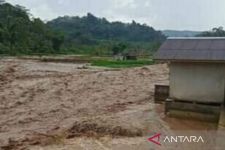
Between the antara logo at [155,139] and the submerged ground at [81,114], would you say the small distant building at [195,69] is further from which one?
the antara logo at [155,139]

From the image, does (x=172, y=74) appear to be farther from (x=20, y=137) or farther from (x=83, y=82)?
(x=83, y=82)

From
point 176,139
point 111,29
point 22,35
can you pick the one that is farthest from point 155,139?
point 111,29

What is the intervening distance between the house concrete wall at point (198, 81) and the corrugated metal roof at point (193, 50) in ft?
1.55

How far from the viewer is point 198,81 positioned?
987cm

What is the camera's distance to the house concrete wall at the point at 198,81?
9.67 meters

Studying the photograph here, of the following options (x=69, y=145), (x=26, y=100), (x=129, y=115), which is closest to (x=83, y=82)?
(x=26, y=100)

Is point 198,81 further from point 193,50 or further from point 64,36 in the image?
point 64,36

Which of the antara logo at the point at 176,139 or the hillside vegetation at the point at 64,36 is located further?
the hillside vegetation at the point at 64,36

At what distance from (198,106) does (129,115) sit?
204 cm

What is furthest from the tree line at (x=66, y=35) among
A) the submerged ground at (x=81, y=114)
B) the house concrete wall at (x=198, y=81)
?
the house concrete wall at (x=198, y=81)

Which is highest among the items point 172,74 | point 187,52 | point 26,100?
point 187,52

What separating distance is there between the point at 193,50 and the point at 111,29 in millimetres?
80342

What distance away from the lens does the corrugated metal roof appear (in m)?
9.14

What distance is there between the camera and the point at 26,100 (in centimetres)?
1473
